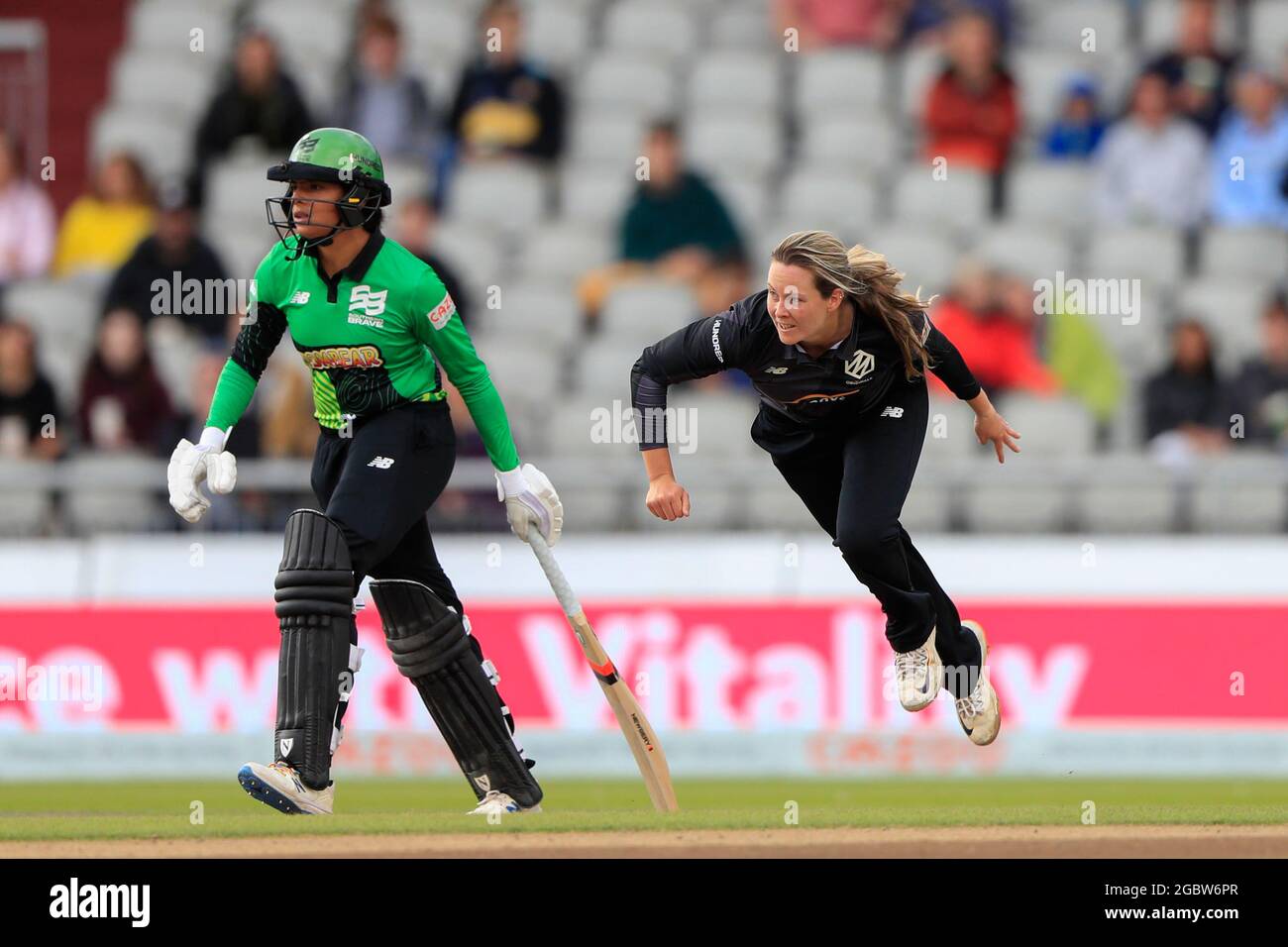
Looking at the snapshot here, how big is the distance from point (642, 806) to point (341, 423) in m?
3.02

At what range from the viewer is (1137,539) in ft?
43.6

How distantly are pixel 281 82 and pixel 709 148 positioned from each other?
10.3 feet

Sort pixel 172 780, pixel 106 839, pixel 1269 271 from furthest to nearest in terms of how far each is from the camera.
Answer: pixel 1269 271 < pixel 172 780 < pixel 106 839

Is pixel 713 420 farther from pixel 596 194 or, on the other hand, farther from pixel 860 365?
pixel 860 365

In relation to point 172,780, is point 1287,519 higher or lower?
higher

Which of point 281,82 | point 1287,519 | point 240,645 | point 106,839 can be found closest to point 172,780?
point 240,645

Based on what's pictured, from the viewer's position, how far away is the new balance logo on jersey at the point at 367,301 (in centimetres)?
834

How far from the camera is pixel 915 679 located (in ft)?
29.2

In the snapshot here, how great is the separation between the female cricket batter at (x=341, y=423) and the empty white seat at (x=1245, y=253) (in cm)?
822

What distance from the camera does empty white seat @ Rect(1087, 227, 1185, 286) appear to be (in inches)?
614

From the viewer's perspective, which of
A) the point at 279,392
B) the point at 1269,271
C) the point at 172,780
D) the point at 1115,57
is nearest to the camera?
the point at 172,780

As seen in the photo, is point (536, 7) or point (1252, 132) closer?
point (1252, 132)
